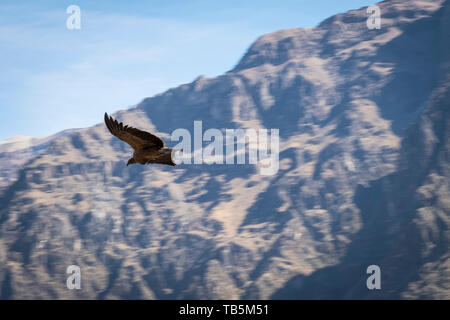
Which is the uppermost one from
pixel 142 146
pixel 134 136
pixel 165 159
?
pixel 134 136

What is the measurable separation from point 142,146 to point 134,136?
0.38m

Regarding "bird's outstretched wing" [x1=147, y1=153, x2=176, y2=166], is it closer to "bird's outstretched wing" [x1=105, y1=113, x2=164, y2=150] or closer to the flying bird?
the flying bird

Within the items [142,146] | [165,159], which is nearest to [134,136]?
[142,146]

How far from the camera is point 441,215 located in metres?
199

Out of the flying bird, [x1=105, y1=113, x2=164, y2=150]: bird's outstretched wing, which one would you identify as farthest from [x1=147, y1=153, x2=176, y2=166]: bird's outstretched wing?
[x1=105, y1=113, x2=164, y2=150]: bird's outstretched wing

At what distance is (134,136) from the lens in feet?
51.2

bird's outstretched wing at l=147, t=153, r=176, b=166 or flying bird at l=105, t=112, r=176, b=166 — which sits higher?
flying bird at l=105, t=112, r=176, b=166

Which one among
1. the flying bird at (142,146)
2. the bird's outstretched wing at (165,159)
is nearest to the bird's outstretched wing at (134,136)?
the flying bird at (142,146)

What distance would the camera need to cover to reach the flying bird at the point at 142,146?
15516 millimetres

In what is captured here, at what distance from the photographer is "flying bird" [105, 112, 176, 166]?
50.9ft

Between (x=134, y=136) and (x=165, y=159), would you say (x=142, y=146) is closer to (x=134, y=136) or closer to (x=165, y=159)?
(x=134, y=136)

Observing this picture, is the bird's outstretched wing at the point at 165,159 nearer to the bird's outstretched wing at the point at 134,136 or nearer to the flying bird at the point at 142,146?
the flying bird at the point at 142,146
